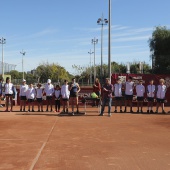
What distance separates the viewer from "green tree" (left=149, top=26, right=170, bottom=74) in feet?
149

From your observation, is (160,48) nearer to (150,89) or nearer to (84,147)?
(150,89)

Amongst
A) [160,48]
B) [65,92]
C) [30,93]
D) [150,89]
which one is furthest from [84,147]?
[160,48]

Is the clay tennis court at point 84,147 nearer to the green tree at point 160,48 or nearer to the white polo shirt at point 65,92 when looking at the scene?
the white polo shirt at point 65,92

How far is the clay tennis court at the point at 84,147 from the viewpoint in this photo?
19.5ft

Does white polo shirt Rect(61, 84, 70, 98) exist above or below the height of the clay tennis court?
above

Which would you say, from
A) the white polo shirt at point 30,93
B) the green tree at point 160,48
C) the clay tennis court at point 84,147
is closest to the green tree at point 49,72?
the green tree at point 160,48

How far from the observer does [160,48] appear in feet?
154

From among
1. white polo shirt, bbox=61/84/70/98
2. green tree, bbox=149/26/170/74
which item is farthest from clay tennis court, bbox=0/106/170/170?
green tree, bbox=149/26/170/74

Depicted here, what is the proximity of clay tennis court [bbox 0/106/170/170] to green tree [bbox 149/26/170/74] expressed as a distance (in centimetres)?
3558

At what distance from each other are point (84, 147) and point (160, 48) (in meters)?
41.6

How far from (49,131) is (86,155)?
11.4 ft

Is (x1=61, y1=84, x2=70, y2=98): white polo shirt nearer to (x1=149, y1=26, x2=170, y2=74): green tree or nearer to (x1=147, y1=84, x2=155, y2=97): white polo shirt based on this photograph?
(x1=147, y1=84, x2=155, y2=97): white polo shirt

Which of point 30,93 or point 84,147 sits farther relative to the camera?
point 30,93

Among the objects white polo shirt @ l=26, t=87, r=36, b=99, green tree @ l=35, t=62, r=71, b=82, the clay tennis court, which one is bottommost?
the clay tennis court
